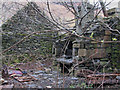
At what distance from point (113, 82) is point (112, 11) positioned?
284cm

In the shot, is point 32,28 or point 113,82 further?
point 32,28

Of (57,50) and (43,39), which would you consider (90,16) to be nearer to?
(57,50)

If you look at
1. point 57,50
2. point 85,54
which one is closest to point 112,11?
point 85,54

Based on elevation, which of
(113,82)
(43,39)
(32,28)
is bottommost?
(113,82)

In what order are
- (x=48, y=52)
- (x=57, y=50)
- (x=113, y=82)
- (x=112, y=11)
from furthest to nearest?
(x=48, y=52)
(x=57, y=50)
(x=112, y=11)
(x=113, y=82)

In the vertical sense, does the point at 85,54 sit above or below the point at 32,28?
below

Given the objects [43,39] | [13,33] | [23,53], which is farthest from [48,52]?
[13,33]

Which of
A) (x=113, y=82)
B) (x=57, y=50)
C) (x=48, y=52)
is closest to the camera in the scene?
(x=113, y=82)

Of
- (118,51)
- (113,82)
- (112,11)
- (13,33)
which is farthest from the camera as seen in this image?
(13,33)

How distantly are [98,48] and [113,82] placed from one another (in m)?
1.43

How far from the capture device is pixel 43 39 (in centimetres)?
995

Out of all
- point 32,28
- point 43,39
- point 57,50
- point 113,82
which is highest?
point 32,28

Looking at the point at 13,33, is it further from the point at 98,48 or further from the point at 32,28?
the point at 98,48

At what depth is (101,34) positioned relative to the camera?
5.22 metres
